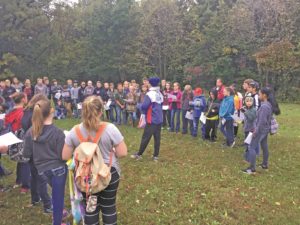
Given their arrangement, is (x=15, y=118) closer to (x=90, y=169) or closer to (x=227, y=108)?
(x=90, y=169)

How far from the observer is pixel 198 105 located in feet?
38.6

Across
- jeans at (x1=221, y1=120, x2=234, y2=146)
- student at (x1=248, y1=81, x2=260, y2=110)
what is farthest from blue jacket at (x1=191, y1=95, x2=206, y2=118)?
student at (x1=248, y1=81, x2=260, y2=110)

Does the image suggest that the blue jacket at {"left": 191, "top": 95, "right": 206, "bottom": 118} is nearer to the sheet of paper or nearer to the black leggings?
the sheet of paper

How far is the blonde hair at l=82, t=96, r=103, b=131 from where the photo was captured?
151 inches

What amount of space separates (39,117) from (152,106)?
398 cm

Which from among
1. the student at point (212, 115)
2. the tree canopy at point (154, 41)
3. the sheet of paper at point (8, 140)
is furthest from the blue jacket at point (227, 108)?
the tree canopy at point (154, 41)

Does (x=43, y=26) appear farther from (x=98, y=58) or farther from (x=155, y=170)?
(x=155, y=170)

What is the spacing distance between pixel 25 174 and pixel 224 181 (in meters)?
4.06

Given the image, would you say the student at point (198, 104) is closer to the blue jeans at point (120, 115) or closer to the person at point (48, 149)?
the blue jeans at point (120, 115)

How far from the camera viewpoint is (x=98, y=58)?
33188 millimetres

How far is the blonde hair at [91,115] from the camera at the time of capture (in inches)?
151

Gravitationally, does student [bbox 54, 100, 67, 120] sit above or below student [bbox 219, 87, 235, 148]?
below

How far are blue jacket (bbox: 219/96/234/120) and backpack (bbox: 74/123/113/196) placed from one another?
671 centimetres

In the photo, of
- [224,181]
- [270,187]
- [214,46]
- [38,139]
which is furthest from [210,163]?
[214,46]
